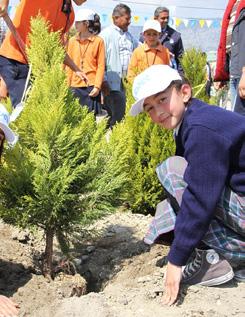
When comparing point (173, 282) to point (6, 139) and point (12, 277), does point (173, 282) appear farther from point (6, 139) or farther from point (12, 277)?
point (6, 139)

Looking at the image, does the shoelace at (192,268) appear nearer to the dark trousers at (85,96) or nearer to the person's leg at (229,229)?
the person's leg at (229,229)

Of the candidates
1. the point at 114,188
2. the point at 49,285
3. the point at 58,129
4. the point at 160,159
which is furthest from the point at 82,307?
the point at 160,159

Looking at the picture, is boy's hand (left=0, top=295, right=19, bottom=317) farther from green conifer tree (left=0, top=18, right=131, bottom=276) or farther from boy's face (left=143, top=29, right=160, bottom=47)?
boy's face (left=143, top=29, right=160, bottom=47)

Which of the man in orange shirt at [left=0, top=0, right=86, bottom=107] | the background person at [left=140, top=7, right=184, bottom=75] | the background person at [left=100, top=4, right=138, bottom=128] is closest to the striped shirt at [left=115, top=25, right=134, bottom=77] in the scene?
the background person at [left=100, top=4, right=138, bottom=128]

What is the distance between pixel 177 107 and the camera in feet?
8.55

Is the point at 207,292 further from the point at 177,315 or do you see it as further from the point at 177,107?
the point at 177,107

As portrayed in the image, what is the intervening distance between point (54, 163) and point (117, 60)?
4187mm

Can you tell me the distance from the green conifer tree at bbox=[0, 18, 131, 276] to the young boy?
317mm

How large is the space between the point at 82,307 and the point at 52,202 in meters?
0.55

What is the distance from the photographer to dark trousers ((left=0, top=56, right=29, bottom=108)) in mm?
3695

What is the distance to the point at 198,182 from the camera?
2.46 metres

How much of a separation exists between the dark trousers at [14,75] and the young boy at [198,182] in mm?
1316

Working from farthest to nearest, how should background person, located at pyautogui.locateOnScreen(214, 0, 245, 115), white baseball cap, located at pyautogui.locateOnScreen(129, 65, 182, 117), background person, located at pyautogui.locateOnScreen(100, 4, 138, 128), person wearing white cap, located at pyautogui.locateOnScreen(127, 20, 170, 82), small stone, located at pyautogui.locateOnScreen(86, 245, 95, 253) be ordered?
1. background person, located at pyautogui.locateOnScreen(100, 4, 138, 128)
2. person wearing white cap, located at pyautogui.locateOnScreen(127, 20, 170, 82)
3. background person, located at pyautogui.locateOnScreen(214, 0, 245, 115)
4. small stone, located at pyautogui.locateOnScreen(86, 245, 95, 253)
5. white baseball cap, located at pyautogui.locateOnScreen(129, 65, 182, 117)

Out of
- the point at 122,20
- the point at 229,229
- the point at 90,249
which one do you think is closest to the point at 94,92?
the point at 122,20
